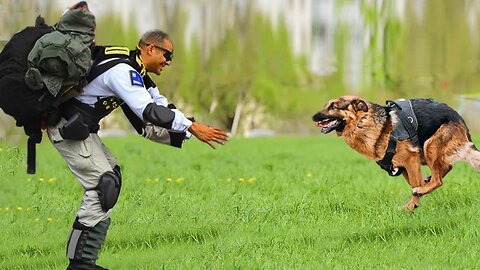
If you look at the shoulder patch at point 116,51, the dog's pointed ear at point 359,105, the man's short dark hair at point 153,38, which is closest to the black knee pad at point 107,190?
the shoulder patch at point 116,51

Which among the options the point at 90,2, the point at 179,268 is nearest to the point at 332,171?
the point at 179,268

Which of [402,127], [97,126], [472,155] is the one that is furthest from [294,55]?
[97,126]

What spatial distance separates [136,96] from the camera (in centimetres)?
605

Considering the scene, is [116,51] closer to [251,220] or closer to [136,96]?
[136,96]

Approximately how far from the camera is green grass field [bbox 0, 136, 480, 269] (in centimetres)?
671

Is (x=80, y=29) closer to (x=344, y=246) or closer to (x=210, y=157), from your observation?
(x=344, y=246)

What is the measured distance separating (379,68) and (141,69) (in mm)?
12310

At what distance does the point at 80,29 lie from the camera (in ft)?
20.1

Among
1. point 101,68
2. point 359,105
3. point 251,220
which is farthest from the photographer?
point 251,220

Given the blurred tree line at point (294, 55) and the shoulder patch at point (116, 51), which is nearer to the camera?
the shoulder patch at point (116, 51)

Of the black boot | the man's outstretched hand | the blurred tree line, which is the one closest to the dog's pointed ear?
the man's outstretched hand

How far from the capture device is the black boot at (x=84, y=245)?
20.5 feet

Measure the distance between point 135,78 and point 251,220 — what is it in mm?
2564

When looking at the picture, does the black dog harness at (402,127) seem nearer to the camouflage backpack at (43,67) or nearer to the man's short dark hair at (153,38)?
the man's short dark hair at (153,38)
